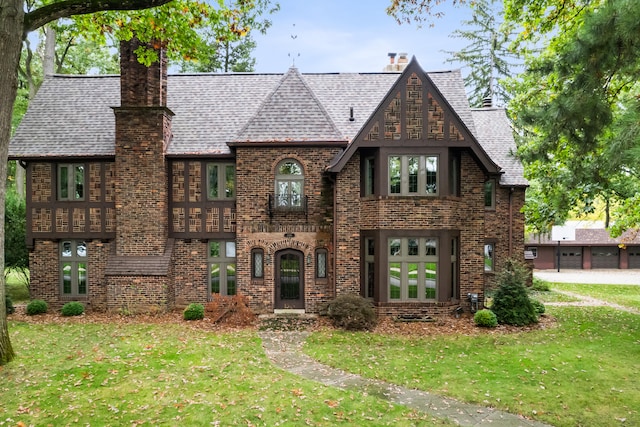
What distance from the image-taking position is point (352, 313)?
43.2 feet

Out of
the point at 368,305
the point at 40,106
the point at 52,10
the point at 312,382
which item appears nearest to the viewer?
the point at 312,382

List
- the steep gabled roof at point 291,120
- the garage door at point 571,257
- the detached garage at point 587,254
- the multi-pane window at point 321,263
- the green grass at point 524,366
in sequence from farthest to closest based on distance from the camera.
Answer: the garage door at point 571,257
the detached garage at point 587,254
the multi-pane window at point 321,263
the steep gabled roof at point 291,120
the green grass at point 524,366

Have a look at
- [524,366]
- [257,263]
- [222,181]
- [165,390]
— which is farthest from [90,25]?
[524,366]

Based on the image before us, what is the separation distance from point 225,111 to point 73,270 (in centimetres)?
797

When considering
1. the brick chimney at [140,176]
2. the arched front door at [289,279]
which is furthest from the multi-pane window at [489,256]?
the brick chimney at [140,176]

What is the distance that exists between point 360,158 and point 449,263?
4.39 metres

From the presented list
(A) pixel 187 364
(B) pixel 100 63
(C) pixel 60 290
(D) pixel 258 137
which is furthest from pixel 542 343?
(B) pixel 100 63

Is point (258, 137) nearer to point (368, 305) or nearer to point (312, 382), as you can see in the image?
point (368, 305)

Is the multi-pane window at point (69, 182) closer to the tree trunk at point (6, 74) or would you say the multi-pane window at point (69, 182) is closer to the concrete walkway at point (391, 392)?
the tree trunk at point (6, 74)

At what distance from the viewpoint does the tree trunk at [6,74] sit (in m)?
8.53

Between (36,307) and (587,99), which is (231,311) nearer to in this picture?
(36,307)

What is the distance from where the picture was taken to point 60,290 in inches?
629

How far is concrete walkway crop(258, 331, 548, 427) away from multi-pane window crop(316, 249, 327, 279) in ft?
12.3

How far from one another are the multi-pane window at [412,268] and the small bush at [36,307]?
1149 centimetres
